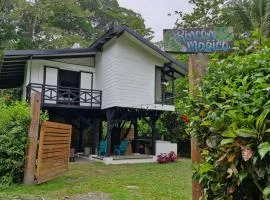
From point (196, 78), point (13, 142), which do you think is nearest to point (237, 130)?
point (196, 78)

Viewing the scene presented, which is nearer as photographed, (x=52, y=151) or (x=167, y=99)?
(x=52, y=151)

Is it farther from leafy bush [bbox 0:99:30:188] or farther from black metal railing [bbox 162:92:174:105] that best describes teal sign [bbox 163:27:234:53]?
black metal railing [bbox 162:92:174:105]

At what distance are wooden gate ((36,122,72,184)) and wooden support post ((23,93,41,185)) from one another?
5.0 inches

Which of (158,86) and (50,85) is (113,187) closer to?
(50,85)

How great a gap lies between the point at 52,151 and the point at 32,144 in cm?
83

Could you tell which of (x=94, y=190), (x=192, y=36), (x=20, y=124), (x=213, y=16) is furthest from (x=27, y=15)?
(x=192, y=36)

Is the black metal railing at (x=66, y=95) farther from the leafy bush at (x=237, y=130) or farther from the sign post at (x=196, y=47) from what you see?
→ the leafy bush at (x=237, y=130)

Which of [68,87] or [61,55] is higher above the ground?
[61,55]

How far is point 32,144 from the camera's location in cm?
833

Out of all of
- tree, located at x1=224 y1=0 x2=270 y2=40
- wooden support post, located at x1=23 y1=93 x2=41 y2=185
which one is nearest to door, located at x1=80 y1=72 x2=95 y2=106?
wooden support post, located at x1=23 y1=93 x2=41 y2=185

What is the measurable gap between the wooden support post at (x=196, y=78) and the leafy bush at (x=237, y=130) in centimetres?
35

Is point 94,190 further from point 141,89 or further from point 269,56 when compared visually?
point 141,89

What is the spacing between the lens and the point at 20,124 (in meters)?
8.49

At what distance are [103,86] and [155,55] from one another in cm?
316
